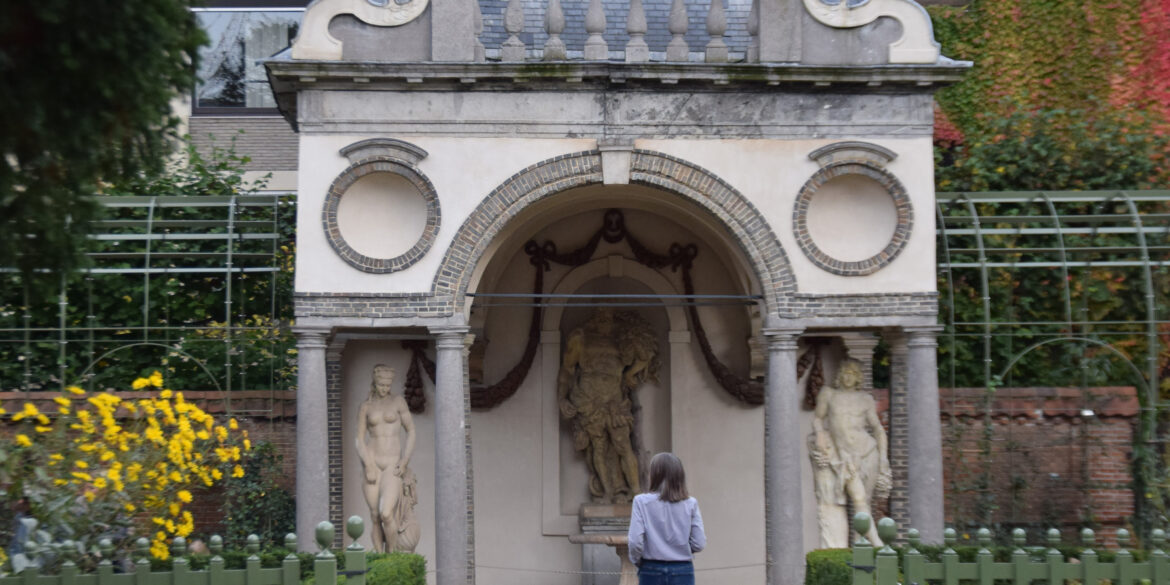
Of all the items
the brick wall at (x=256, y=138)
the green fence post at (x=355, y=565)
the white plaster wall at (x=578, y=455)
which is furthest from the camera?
the brick wall at (x=256, y=138)

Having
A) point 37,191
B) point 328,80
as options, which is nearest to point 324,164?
point 328,80

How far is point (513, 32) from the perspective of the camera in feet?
39.6

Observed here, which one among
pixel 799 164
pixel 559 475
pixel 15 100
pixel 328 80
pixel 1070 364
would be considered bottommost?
pixel 559 475

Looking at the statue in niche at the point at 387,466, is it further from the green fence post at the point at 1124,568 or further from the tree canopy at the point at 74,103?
the green fence post at the point at 1124,568

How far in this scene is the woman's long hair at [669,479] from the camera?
822 centimetres

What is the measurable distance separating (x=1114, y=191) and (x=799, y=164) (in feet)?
13.8

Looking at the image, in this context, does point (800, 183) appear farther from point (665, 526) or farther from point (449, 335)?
point (665, 526)

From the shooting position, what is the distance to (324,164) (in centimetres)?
1203

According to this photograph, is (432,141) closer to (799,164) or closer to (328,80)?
(328,80)

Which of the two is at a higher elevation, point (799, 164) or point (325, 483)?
point (799, 164)

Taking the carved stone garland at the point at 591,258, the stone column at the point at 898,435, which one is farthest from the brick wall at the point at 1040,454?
the carved stone garland at the point at 591,258

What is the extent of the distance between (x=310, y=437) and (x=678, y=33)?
5.04 m

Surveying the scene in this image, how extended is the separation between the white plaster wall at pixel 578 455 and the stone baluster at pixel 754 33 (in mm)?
2892

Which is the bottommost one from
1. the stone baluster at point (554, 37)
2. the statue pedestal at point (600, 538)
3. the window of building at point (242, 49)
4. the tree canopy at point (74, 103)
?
the statue pedestal at point (600, 538)
